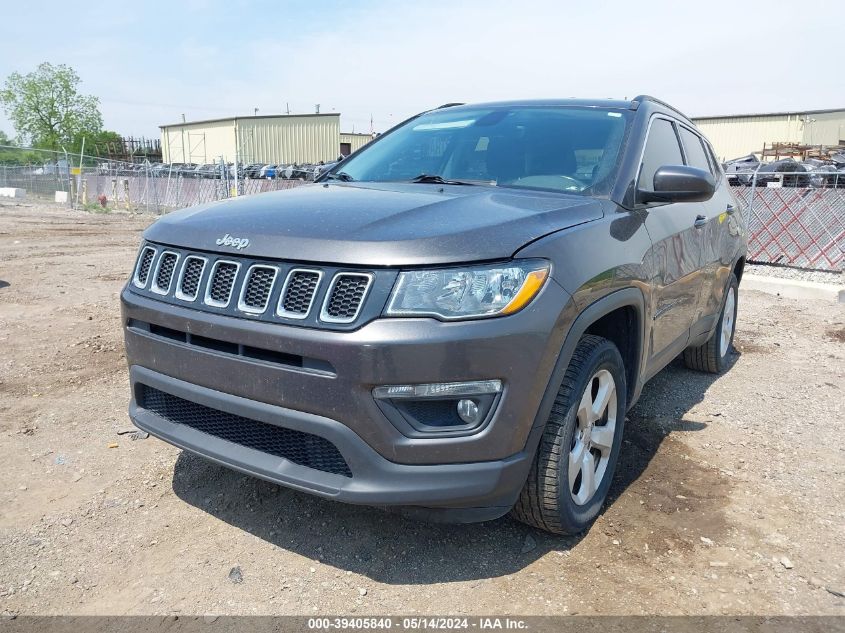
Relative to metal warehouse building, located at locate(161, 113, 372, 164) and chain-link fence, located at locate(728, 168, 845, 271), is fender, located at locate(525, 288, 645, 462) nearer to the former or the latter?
chain-link fence, located at locate(728, 168, 845, 271)

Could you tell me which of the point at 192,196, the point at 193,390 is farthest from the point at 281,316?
the point at 192,196

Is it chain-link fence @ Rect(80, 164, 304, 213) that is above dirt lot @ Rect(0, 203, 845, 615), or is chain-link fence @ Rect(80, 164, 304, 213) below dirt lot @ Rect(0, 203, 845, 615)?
above

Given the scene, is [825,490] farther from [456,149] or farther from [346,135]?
[346,135]

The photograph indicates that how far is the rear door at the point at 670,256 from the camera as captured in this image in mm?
3314

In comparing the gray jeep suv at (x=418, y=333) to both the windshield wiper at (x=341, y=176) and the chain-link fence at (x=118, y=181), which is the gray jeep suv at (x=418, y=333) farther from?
the chain-link fence at (x=118, y=181)

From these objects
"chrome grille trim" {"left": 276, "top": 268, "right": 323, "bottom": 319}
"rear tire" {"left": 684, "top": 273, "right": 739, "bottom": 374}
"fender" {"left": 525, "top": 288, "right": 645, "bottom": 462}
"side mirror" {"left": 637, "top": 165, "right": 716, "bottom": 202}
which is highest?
"side mirror" {"left": 637, "top": 165, "right": 716, "bottom": 202}

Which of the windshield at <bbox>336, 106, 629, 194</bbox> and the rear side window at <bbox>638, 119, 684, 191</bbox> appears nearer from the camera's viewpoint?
the windshield at <bbox>336, 106, 629, 194</bbox>

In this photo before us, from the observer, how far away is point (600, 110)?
11.9 feet

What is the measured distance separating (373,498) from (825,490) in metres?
2.41

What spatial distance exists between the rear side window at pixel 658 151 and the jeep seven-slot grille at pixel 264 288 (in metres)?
1.71

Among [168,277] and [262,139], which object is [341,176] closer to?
[168,277]

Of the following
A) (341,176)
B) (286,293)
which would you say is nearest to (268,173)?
(341,176)

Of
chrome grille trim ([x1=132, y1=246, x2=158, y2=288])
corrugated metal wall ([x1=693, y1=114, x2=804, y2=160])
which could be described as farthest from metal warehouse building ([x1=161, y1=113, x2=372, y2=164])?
chrome grille trim ([x1=132, y1=246, x2=158, y2=288])

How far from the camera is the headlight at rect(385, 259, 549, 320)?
2.22 metres
